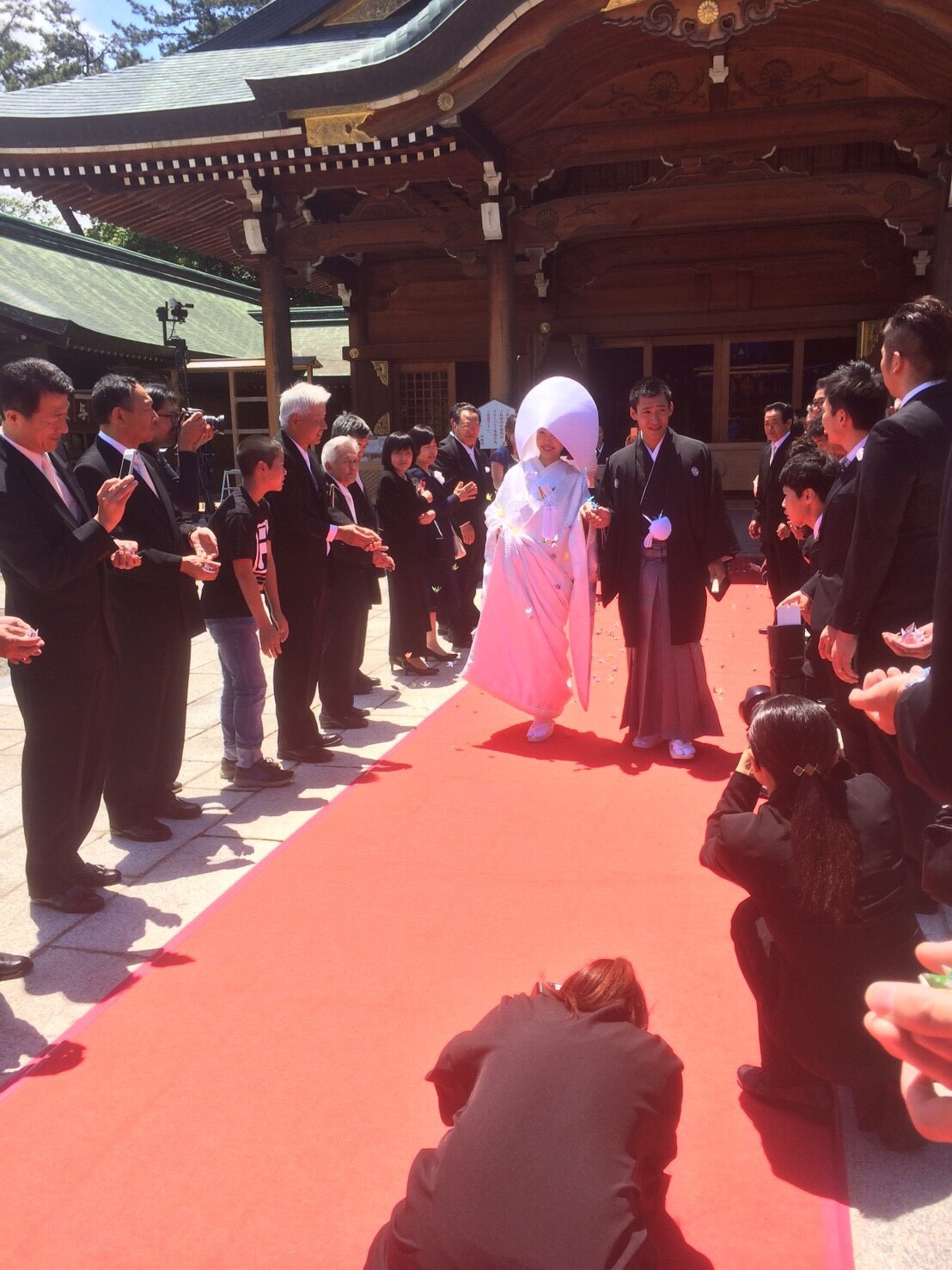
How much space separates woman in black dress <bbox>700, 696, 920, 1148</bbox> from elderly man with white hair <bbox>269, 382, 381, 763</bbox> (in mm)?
2917

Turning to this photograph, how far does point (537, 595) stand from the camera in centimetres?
527

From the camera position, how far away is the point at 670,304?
1230cm

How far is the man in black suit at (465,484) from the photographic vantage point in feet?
23.9

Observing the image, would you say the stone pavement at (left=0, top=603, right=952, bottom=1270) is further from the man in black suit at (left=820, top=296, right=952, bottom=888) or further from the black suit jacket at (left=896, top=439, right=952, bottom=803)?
the black suit jacket at (left=896, top=439, right=952, bottom=803)

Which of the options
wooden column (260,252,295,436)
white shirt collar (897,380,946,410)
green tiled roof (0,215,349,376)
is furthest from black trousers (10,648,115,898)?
green tiled roof (0,215,349,376)

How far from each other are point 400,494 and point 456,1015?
423 cm

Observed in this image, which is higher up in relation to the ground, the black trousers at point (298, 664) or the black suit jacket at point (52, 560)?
the black suit jacket at point (52, 560)

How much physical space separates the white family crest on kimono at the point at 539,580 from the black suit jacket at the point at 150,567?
1879 mm

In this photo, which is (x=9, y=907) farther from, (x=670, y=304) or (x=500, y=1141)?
(x=670, y=304)

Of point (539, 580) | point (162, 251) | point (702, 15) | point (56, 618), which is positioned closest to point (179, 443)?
point (56, 618)

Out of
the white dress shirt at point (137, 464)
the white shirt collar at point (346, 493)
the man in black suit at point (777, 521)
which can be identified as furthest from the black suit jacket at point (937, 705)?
the white shirt collar at point (346, 493)

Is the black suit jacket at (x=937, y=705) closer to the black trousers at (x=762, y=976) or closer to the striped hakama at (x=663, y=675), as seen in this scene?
the black trousers at (x=762, y=976)

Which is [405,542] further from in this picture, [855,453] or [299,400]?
[855,453]

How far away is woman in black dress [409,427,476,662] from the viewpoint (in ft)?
22.3
